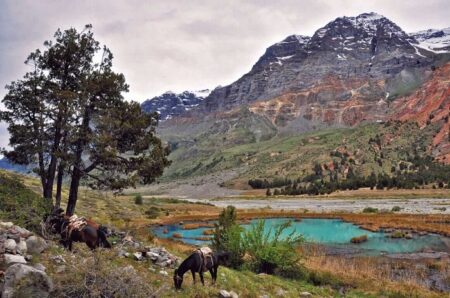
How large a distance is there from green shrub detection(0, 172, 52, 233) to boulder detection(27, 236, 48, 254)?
6.71ft

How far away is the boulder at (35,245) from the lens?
12.7 m

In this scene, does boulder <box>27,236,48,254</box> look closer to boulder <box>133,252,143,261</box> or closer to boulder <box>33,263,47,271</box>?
boulder <box>33,263,47,271</box>

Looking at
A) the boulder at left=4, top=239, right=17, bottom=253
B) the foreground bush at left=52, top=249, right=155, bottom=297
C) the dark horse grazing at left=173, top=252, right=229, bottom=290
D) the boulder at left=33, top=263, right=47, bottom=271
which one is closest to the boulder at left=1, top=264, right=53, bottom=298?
the foreground bush at left=52, top=249, right=155, bottom=297

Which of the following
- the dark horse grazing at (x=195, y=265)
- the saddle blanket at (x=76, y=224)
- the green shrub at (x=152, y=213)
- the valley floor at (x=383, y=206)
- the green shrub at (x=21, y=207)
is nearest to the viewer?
the dark horse grazing at (x=195, y=265)

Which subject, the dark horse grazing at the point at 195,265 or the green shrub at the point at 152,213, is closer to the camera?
the dark horse grazing at the point at 195,265

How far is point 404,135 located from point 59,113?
654ft

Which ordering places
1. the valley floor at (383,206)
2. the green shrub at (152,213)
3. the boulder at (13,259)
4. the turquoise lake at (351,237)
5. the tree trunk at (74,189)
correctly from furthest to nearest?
1. the green shrub at (152,213)
2. the valley floor at (383,206)
3. the turquoise lake at (351,237)
4. the tree trunk at (74,189)
5. the boulder at (13,259)

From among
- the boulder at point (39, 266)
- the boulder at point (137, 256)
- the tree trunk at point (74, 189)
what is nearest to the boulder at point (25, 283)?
the boulder at point (39, 266)

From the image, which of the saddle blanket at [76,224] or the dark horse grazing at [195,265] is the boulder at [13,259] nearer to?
the saddle blanket at [76,224]

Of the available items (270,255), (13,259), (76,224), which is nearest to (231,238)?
(270,255)

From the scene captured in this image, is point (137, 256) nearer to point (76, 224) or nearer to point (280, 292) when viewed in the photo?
point (76, 224)

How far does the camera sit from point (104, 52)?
91.1ft

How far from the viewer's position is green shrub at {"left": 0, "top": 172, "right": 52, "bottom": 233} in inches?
600

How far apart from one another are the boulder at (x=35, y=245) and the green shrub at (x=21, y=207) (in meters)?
2.05
